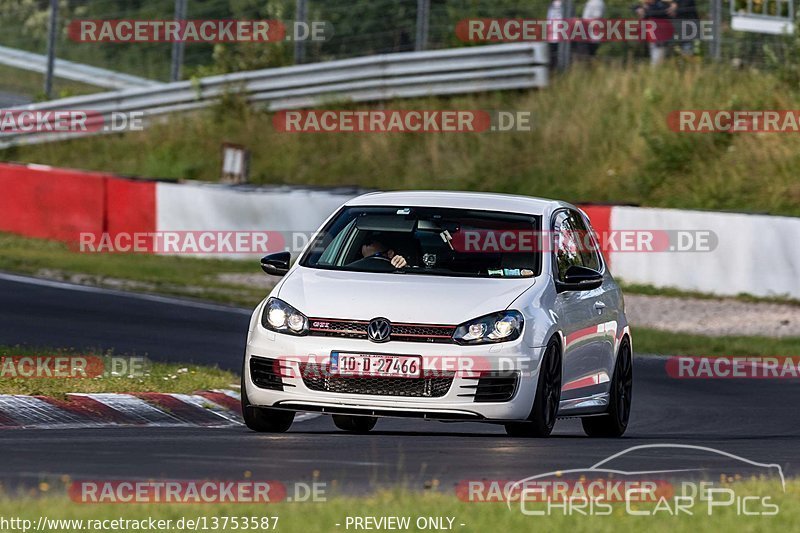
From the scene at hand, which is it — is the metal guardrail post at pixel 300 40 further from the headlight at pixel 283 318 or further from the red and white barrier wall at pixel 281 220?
the headlight at pixel 283 318

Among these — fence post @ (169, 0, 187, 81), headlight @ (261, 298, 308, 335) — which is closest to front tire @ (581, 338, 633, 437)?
headlight @ (261, 298, 308, 335)

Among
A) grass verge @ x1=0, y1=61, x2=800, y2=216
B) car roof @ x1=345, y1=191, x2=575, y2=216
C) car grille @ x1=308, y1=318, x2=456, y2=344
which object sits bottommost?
car grille @ x1=308, y1=318, x2=456, y2=344

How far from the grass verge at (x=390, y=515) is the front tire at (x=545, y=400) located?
8.95ft

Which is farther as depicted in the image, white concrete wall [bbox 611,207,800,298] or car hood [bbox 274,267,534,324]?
white concrete wall [bbox 611,207,800,298]

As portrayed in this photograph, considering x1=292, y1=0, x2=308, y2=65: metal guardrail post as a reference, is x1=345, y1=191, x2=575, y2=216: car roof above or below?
below

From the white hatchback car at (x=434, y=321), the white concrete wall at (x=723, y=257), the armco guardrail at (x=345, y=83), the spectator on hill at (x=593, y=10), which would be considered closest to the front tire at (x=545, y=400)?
the white hatchback car at (x=434, y=321)

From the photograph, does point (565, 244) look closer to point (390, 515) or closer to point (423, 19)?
point (390, 515)

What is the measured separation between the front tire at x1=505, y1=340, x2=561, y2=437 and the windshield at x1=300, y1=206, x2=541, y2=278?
57cm

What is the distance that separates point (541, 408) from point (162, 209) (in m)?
16.2

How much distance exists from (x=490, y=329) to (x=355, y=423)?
187cm

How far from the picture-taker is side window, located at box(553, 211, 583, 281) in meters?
10.4

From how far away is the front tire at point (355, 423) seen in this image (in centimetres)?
1079

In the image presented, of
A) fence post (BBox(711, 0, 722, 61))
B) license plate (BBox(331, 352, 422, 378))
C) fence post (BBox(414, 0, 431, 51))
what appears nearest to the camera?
license plate (BBox(331, 352, 422, 378))

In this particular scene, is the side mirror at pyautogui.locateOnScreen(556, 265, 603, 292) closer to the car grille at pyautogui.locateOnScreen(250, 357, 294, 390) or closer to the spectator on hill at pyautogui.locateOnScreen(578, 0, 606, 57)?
the car grille at pyautogui.locateOnScreen(250, 357, 294, 390)
